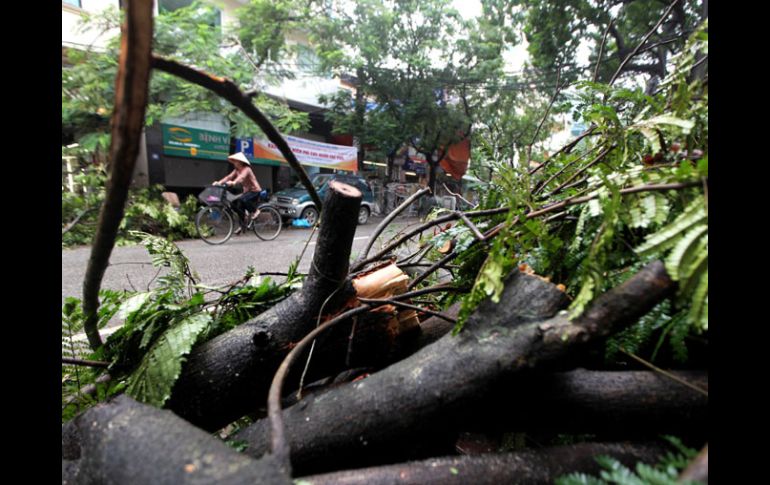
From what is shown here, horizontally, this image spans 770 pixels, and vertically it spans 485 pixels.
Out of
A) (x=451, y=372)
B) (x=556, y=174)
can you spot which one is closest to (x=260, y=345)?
(x=451, y=372)

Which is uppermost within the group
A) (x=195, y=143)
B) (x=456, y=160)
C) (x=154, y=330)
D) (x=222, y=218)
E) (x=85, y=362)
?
(x=456, y=160)

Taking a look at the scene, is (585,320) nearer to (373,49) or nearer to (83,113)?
(83,113)

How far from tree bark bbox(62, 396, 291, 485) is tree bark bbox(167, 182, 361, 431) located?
0.27m

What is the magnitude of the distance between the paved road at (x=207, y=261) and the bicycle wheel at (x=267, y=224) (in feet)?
0.56

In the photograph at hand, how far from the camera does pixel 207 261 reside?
619 cm

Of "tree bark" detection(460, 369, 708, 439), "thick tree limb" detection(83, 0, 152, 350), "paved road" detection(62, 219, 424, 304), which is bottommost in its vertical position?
"paved road" detection(62, 219, 424, 304)

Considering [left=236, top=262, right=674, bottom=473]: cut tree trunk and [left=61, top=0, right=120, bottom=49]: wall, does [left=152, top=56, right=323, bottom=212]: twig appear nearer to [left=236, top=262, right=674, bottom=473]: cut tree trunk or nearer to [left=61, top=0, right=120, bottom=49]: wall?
[left=236, top=262, right=674, bottom=473]: cut tree trunk

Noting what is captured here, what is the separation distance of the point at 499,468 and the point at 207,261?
6250 mm

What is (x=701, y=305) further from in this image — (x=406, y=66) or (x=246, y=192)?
(x=406, y=66)

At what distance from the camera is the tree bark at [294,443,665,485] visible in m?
0.80

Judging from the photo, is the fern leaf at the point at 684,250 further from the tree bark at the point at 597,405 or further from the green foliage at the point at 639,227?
the tree bark at the point at 597,405

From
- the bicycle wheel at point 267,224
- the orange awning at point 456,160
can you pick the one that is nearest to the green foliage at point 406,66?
the orange awning at point 456,160

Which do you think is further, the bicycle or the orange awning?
the orange awning

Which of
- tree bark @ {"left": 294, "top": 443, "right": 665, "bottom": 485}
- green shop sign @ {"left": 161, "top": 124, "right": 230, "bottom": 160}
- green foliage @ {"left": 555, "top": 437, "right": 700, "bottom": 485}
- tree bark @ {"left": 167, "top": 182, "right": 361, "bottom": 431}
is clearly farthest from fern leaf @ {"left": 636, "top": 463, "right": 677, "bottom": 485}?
green shop sign @ {"left": 161, "top": 124, "right": 230, "bottom": 160}
